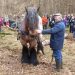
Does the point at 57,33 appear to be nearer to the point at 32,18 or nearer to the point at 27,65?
the point at 32,18

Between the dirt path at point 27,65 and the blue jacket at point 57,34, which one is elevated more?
the blue jacket at point 57,34

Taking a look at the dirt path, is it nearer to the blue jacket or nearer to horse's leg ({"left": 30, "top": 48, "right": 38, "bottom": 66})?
horse's leg ({"left": 30, "top": 48, "right": 38, "bottom": 66})

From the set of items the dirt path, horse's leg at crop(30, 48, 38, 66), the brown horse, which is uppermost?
the brown horse

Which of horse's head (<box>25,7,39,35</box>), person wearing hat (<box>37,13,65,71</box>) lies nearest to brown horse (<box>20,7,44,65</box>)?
horse's head (<box>25,7,39,35</box>)

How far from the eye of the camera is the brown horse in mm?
8805

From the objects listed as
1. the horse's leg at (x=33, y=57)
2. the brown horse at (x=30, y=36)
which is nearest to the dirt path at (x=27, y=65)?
the horse's leg at (x=33, y=57)

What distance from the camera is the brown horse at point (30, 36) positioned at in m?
8.80

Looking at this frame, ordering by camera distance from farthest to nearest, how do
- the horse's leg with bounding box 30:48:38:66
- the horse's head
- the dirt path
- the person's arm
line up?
the horse's leg with bounding box 30:48:38:66, the dirt path, the horse's head, the person's arm

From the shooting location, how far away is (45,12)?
40.6m

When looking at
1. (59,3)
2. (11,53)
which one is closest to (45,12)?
(59,3)

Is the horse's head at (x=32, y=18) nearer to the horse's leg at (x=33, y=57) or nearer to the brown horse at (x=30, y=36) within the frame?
the brown horse at (x=30, y=36)

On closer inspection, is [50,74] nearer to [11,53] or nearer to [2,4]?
[11,53]

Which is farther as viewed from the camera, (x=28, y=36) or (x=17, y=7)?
(x=17, y=7)

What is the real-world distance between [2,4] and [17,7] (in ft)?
7.49
